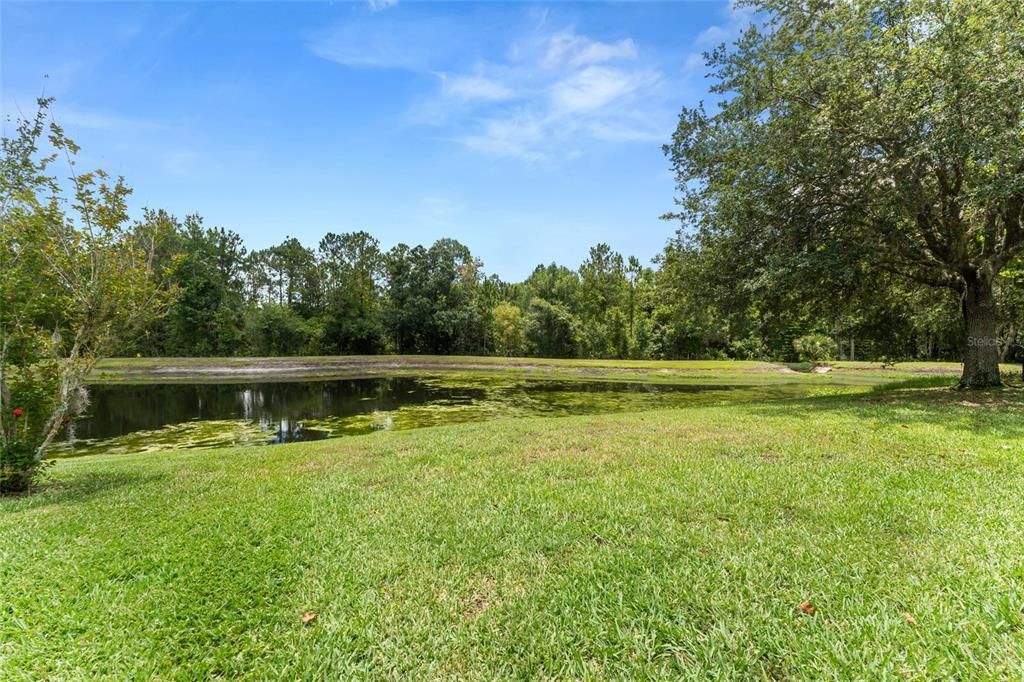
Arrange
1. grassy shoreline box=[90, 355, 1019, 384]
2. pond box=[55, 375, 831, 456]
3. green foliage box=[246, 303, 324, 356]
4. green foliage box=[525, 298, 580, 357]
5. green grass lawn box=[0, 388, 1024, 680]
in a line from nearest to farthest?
1. green grass lawn box=[0, 388, 1024, 680]
2. pond box=[55, 375, 831, 456]
3. grassy shoreline box=[90, 355, 1019, 384]
4. green foliage box=[246, 303, 324, 356]
5. green foliage box=[525, 298, 580, 357]

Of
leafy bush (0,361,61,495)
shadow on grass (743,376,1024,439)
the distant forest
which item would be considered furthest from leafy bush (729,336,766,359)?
leafy bush (0,361,61,495)

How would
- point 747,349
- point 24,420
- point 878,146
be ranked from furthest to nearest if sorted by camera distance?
point 747,349 < point 878,146 < point 24,420

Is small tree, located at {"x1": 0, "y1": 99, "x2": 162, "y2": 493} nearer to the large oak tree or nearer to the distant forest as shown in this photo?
the large oak tree

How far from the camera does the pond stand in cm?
1282

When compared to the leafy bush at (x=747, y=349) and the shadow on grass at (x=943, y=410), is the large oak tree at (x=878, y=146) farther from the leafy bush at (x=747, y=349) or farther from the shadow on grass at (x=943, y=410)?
the leafy bush at (x=747, y=349)

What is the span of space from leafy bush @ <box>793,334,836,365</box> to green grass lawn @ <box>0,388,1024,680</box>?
3975 cm

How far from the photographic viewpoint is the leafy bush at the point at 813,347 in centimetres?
4025

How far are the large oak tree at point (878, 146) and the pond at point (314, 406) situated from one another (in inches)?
299

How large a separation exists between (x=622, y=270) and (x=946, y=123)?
46.9 metres

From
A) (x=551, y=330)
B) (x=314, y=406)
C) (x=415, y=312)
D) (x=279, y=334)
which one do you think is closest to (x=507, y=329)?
(x=551, y=330)

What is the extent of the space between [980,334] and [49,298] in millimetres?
18946

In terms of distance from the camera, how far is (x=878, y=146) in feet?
35.2

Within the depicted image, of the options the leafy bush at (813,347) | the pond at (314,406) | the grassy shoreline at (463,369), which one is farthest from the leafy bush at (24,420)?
the leafy bush at (813,347)

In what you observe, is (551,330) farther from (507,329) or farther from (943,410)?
(943,410)
